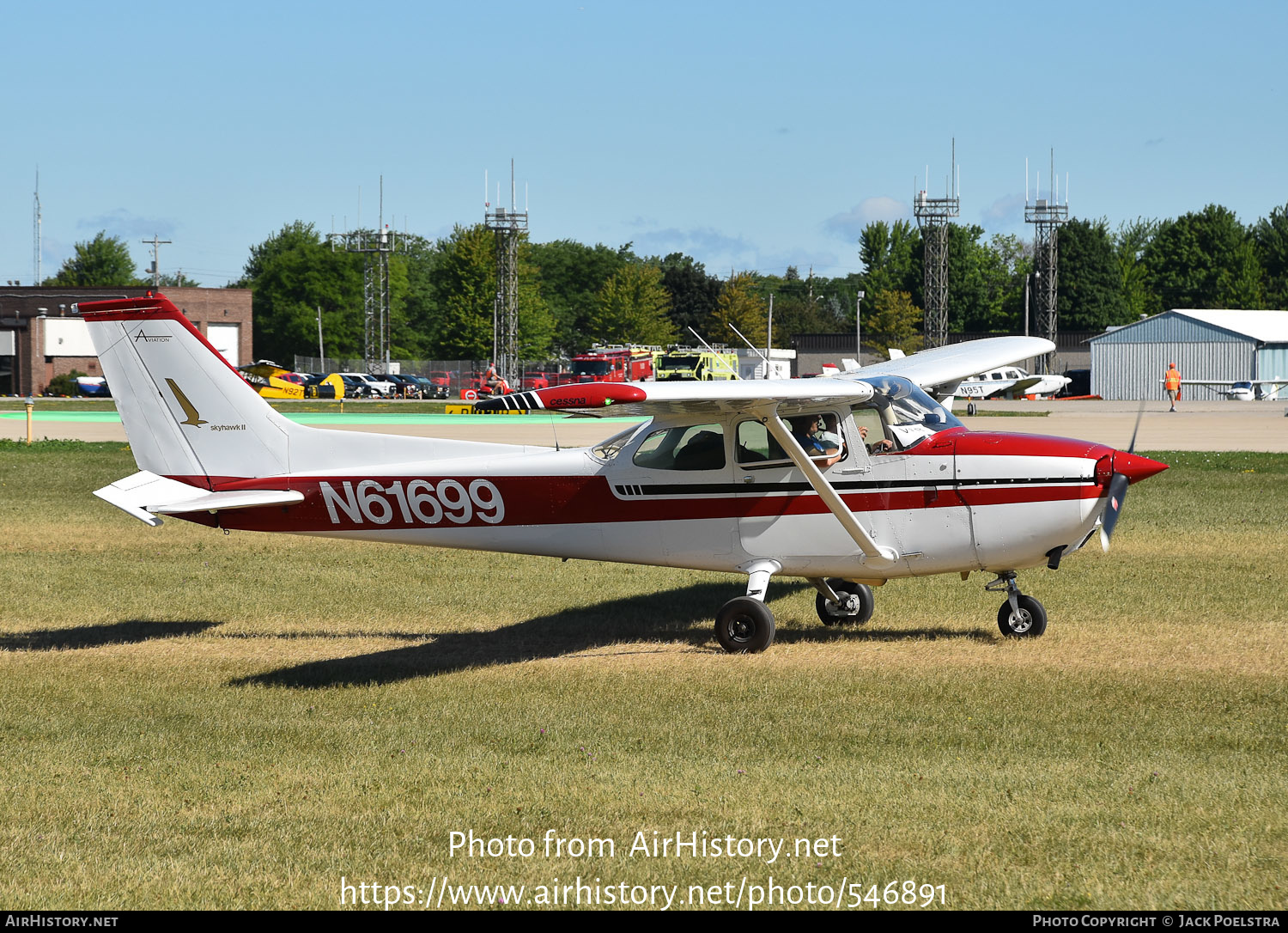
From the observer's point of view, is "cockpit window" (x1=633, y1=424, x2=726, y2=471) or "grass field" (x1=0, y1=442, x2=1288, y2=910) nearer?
"grass field" (x1=0, y1=442, x2=1288, y2=910)

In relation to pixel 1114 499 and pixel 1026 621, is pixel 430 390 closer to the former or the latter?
pixel 1026 621

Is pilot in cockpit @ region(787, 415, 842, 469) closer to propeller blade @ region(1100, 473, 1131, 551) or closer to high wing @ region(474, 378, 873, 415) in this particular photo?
high wing @ region(474, 378, 873, 415)

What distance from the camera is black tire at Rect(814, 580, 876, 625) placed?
1148 centimetres

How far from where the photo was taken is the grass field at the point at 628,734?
17.9ft

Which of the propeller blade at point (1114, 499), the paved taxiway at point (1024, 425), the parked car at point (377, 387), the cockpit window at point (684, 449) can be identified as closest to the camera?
the propeller blade at point (1114, 499)

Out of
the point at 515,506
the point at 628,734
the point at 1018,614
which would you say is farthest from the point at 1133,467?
the point at 515,506

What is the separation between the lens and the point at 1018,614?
1054 centimetres

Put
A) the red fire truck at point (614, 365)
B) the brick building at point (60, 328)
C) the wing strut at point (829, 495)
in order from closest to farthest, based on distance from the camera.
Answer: the wing strut at point (829, 495)
the red fire truck at point (614, 365)
the brick building at point (60, 328)

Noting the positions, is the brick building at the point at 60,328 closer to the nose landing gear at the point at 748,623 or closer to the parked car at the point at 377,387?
the parked car at the point at 377,387

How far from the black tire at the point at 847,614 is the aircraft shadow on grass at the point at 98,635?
5809mm

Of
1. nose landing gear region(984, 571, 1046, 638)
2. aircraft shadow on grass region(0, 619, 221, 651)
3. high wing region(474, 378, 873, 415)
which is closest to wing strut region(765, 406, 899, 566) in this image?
high wing region(474, 378, 873, 415)

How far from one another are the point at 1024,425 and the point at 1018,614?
106 ft

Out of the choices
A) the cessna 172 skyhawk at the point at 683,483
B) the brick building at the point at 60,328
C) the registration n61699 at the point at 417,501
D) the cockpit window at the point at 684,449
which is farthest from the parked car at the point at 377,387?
the cockpit window at the point at 684,449

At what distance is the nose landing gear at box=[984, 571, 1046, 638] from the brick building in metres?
86.4
